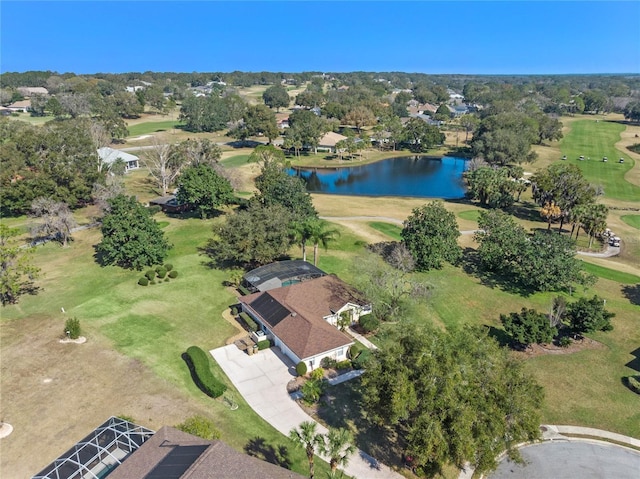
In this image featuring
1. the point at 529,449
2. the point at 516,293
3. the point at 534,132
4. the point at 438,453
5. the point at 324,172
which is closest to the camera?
the point at 438,453

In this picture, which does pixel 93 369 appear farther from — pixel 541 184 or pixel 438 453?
pixel 541 184

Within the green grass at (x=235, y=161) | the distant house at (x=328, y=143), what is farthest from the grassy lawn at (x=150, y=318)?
the distant house at (x=328, y=143)

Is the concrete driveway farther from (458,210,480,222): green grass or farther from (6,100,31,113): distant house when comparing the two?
(6,100,31,113): distant house

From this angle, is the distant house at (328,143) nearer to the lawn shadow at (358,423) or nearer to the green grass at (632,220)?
the green grass at (632,220)

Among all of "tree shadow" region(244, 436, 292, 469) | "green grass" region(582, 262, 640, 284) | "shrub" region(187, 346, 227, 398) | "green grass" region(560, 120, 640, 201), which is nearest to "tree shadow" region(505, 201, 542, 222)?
"green grass" region(560, 120, 640, 201)

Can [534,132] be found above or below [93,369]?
above

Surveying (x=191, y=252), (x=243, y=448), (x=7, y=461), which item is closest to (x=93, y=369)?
(x=7, y=461)

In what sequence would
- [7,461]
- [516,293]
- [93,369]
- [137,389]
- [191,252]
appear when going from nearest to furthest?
1. [7,461]
2. [137,389]
3. [93,369]
4. [516,293]
5. [191,252]
